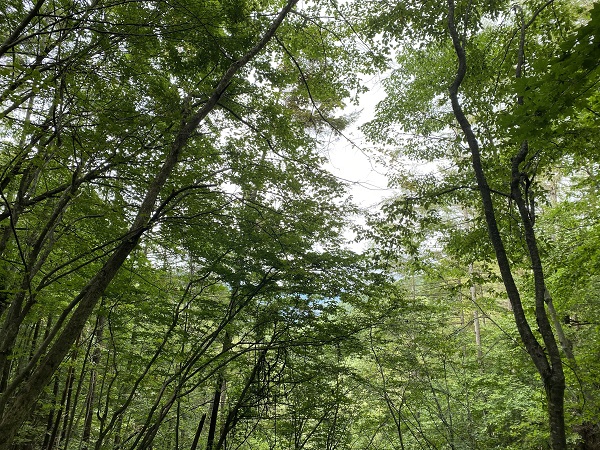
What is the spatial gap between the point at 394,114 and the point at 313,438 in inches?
289

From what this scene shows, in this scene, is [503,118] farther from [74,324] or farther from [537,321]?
[74,324]

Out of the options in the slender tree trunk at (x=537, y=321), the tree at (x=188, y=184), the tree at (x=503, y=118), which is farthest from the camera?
the tree at (x=188, y=184)

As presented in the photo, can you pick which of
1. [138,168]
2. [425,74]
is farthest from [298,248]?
[425,74]

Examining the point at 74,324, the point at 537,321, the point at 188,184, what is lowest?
the point at 74,324

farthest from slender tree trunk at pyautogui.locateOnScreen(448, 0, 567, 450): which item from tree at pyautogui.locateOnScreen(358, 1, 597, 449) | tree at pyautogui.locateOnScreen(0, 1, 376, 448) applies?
tree at pyautogui.locateOnScreen(0, 1, 376, 448)

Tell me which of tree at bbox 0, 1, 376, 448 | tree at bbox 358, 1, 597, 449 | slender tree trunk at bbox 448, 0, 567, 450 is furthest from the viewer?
tree at bbox 0, 1, 376, 448

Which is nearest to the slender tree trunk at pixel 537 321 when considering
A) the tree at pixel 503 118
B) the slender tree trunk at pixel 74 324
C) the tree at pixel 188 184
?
the tree at pixel 503 118

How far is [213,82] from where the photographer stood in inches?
216

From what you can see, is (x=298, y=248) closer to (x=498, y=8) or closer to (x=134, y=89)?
(x=134, y=89)

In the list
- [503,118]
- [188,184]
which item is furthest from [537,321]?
[188,184]

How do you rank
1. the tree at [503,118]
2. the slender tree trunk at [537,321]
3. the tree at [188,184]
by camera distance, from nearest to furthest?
1. the tree at [503,118]
2. the slender tree trunk at [537,321]
3. the tree at [188,184]

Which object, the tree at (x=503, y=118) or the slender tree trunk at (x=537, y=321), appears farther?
the slender tree trunk at (x=537, y=321)

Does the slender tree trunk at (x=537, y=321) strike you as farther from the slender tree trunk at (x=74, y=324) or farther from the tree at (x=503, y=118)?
the slender tree trunk at (x=74, y=324)

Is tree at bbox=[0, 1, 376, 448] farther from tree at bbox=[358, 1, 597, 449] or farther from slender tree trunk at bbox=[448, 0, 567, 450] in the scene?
slender tree trunk at bbox=[448, 0, 567, 450]
